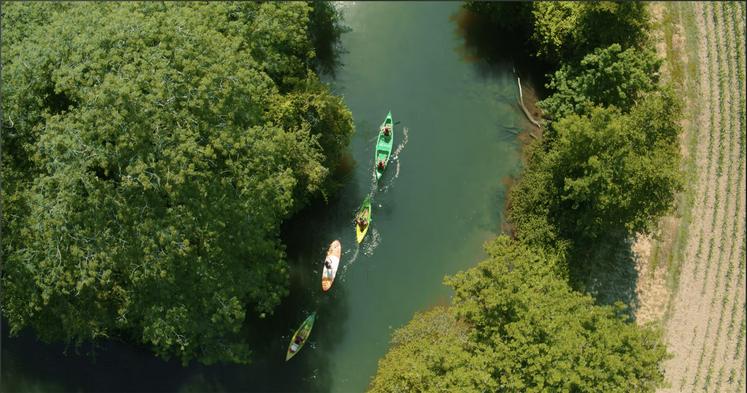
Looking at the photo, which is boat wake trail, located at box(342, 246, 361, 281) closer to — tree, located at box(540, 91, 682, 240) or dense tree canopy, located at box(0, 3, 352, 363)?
dense tree canopy, located at box(0, 3, 352, 363)

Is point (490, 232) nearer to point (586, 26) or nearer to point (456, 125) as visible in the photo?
point (456, 125)

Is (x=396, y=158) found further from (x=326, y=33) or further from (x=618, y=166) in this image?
(x=618, y=166)

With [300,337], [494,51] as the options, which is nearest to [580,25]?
[494,51]

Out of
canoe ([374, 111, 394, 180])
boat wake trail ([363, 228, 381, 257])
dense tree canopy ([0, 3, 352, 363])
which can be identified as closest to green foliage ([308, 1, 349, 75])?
canoe ([374, 111, 394, 180])

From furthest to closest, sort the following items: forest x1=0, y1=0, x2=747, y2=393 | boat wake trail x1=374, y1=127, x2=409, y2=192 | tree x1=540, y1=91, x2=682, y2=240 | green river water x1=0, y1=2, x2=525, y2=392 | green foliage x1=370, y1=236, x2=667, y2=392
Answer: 1. boat wake trail x1=374, y1=127, x2=409, y2=192
2. green river water x1=0, y1=2, x2=525, y2=392
3. tree x1=540, y1=91, x2=682, y2=240
4. green foliage x1=370, y1=236, x2=667, y2=392
5. forest x1=0, y1=0, x2=747, y2=393

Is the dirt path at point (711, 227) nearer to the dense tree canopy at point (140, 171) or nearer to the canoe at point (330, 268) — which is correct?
→ the canoe at point (330, 268)

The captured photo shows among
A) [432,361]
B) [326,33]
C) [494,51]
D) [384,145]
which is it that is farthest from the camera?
[494,51]
